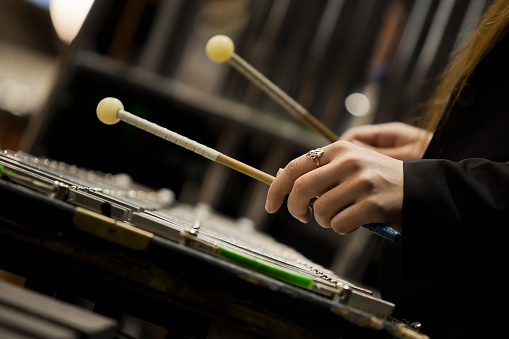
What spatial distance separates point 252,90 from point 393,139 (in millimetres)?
1451

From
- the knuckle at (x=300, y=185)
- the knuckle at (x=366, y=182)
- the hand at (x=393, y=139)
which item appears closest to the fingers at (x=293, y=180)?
the knuckle at (x=300, y=185)

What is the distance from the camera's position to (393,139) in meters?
1.87

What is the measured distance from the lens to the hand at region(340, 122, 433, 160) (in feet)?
5.80

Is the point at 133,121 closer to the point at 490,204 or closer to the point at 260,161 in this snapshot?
the point at 490,204

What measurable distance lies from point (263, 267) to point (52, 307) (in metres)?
0.31

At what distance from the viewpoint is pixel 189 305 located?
2.64ft

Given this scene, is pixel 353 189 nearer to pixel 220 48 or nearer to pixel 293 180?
pixel 293 180

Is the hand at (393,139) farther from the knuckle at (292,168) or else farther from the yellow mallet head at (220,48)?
the knuckle at (292,168)

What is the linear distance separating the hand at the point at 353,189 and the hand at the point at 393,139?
80 centimetres

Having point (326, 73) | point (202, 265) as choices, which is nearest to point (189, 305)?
point (202, 265)

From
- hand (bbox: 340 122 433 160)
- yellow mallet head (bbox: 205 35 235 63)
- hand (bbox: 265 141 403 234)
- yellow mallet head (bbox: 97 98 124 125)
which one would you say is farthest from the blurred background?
hand (bbox: 265 141 403 234)

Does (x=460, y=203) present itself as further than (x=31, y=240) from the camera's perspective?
Yes

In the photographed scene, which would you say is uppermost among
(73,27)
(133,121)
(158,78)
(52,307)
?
(73,27)

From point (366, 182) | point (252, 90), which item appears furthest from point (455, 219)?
point (252, 90)
